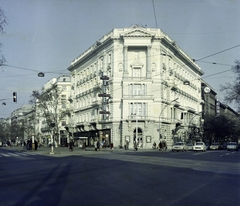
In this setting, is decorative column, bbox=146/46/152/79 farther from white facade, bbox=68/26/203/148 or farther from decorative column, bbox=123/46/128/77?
decorative column, bbox=123/46/128/77

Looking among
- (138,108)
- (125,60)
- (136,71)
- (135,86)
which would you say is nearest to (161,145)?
(138,108)

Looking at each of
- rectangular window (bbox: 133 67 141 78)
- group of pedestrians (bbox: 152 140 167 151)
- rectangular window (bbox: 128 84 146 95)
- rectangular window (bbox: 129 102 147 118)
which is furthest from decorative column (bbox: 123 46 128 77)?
group of pedestrians (bbox: 152 140 167 151)

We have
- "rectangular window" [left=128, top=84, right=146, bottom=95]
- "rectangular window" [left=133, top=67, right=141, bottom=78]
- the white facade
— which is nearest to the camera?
the white facade

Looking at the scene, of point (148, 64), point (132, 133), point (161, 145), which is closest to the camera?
point (161, 145)

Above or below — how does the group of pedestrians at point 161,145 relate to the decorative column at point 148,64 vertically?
below

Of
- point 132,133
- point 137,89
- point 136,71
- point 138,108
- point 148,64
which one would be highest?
point 148,64

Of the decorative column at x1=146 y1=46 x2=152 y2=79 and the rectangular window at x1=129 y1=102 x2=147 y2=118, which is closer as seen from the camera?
the rectangular window at x1=129 y1=102 x2=147 y2=118

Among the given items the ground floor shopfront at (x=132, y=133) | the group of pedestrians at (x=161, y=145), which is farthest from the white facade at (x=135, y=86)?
the group of pedestrians at (x=161, y=145)

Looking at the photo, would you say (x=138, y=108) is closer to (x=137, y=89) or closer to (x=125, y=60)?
(x=137, y=89)

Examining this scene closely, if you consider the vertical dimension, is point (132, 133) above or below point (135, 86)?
below

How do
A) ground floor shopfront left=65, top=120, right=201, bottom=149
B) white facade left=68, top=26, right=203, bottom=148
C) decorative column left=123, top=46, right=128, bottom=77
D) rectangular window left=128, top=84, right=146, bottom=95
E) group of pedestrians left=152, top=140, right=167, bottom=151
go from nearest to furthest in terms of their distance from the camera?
group of pedestrians left=152, top=140, right=167, bottom=151 < ground floor shopfront left=65, top=120, right=201, bottom=149 < white facade left=68, top=26, right=203, bottom=148 < rectangular window left=128, top=84, right=146, bottom=95 < decorative column left=123, top=46, right=128, bottom=77

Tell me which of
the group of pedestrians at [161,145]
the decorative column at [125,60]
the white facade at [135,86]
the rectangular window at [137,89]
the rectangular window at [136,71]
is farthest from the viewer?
the rectangular window at [136,71]

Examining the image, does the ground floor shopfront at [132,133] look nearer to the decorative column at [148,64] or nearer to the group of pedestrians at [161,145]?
the group of pedestrians at [161,145]

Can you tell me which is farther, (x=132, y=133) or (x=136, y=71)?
(x=136, y=71)
